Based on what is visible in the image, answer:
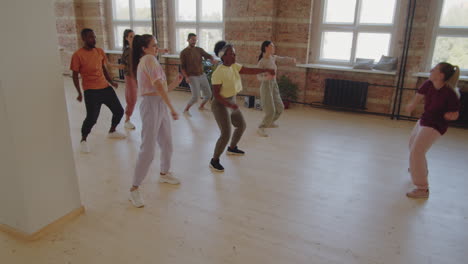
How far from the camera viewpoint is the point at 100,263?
239 centimetres

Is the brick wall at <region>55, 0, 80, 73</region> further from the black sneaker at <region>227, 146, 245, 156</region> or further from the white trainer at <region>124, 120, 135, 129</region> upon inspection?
the black sneaker at <region>227, 146, 245, 156</region>

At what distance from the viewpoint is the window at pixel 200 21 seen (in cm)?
833

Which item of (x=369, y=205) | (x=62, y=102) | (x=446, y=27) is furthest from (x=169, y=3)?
(x=369, y=205)

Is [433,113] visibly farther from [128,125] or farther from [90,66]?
[128,125]

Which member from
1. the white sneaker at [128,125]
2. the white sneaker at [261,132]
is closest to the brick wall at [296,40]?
the white sneaker at [261,132]

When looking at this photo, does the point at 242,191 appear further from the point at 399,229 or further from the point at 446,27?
the point at 446,27

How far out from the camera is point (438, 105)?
312cm

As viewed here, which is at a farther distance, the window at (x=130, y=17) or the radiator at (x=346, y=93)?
the window at (x=130, y=17)

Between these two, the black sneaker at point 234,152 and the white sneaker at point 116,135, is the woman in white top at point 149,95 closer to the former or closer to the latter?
the black sneaker at point 234,152

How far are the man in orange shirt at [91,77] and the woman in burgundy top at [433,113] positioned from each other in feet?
11.9

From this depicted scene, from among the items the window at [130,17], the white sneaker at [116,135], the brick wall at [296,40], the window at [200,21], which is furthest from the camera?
the window at [130,17]

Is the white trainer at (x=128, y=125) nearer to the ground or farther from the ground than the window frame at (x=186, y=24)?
nearer to the ground

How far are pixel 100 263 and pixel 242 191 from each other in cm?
153

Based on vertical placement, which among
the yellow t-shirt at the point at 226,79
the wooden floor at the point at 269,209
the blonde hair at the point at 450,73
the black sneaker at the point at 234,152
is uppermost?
the blonde hair at the point at 450,73
